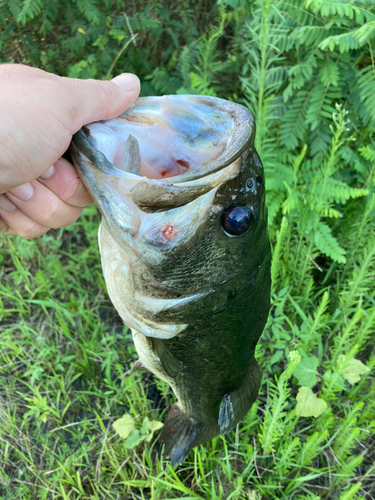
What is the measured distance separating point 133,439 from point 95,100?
1.81 m

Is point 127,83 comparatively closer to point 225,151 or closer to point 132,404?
point 225,151

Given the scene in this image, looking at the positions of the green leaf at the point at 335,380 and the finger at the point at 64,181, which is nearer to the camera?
the finger at the point at 64,181

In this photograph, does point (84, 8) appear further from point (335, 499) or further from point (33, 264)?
point (335, 499)

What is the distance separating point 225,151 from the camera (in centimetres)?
107

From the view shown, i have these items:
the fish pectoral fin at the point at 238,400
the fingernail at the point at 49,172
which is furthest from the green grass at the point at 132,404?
the fingernail at the point at 49,172

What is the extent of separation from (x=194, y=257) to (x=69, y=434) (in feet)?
5.90

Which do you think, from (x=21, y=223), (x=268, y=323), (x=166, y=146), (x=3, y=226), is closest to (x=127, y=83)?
(x=166, y=146)

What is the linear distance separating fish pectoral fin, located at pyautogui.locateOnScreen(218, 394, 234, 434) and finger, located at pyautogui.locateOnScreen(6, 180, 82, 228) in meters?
1.14

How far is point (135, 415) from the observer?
216cm

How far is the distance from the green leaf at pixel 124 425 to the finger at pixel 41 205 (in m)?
1.24

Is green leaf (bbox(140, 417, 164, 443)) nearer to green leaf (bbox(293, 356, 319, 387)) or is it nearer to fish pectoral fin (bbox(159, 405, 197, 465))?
fish pectoral fin (bbox(159, 405, 197, 465))

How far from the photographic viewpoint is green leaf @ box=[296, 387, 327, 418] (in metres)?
1.89

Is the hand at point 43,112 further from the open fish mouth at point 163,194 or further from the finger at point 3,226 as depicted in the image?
the finger at point 3,226

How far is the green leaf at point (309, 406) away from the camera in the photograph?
1890mm
